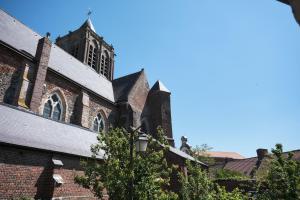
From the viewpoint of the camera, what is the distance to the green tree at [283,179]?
7230 mm

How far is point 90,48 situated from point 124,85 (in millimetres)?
8215

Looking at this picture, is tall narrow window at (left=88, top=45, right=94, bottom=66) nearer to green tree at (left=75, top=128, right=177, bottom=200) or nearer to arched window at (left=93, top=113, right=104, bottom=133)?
arched window at (left=93, top=113, right=104, bottom=133)

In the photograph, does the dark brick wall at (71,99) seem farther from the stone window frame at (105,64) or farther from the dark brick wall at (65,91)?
the stone window frame at (105,64)

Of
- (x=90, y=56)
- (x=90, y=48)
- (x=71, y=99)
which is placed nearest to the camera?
(x=71, y=99)

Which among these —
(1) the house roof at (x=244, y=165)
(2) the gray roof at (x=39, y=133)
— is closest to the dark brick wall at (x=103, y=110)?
(2) the gray roof at (x=39, y=133)

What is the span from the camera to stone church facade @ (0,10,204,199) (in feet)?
31.5

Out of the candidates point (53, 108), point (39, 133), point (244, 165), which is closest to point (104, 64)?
point (53, 108)

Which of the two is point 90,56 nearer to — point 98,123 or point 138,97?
point 138,97

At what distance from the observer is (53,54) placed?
19938 millimetres

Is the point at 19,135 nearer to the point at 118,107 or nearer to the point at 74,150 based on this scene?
the point at 74,150

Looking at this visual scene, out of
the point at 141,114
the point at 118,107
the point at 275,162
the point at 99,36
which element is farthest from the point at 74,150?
the point at 99,36

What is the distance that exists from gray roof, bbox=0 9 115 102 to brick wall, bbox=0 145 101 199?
27.9 ft

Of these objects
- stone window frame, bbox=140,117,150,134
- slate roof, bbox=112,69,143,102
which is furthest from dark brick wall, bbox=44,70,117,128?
stone window frame, bbox=140,117,150,134

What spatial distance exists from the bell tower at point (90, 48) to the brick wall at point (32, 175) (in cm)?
1992
